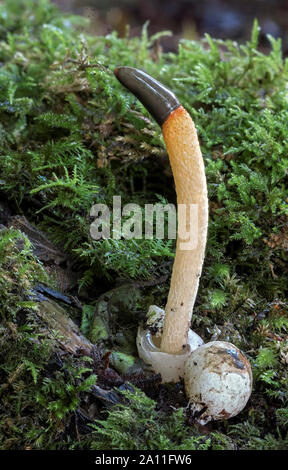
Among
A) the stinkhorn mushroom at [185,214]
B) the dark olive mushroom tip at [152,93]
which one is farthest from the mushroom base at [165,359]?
the dark olive mushroom tip at [152,93]

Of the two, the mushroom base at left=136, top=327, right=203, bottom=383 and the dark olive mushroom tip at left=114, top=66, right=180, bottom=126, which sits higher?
the dark olive mushroom tip at left=114, top=66, right=180, bottom=126

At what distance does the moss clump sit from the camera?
185cm

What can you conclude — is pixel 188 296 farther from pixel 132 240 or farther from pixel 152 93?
pixel 152 93

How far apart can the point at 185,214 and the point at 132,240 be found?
1.77 feet

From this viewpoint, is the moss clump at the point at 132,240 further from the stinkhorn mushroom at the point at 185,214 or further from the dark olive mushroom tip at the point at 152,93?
the dark olive mushroom tip at the point at 152,93

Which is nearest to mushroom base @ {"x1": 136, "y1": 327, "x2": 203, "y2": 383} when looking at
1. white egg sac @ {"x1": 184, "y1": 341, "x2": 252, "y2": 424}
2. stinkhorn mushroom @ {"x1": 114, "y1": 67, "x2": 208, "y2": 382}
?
stinkhorn mushroom @ {"x1": 114, "y1": 67, "x2": 208, "y2": 382}

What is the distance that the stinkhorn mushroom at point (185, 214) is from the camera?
5.99 feet

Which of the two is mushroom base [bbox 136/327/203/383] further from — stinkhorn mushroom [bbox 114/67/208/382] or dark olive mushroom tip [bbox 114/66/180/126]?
dark olive mushroom tip [bbox 114/66/180/126]

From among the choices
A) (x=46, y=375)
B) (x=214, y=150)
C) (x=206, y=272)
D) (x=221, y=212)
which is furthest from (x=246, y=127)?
(x=46, y=375)

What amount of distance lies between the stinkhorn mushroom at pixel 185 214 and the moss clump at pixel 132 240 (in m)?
0.16

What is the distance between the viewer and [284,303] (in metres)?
2.45

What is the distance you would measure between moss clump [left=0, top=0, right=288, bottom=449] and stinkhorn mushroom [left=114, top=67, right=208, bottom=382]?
0.53ft

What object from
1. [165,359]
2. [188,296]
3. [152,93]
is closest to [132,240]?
[188,296]
